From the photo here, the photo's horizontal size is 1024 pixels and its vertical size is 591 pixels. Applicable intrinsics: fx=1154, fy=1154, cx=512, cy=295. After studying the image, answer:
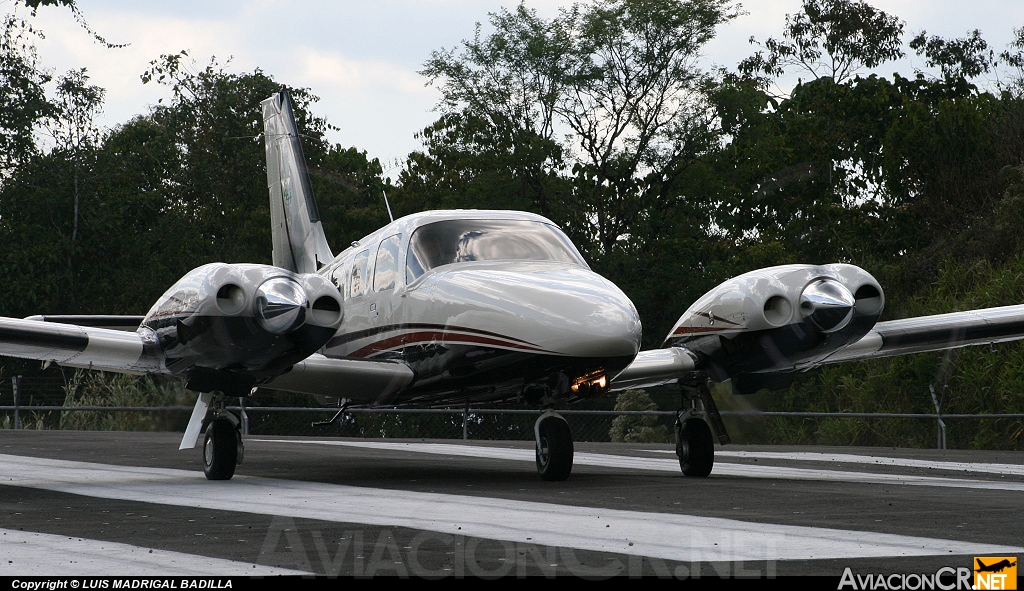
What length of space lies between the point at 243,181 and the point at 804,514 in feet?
136

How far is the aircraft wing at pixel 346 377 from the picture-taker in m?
10.9

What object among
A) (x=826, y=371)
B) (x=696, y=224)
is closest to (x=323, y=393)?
(x=826, y=371)

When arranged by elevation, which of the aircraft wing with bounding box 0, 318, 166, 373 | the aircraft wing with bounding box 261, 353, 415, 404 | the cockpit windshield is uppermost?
the cockpit windshield

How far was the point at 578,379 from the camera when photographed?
9977 millimetres

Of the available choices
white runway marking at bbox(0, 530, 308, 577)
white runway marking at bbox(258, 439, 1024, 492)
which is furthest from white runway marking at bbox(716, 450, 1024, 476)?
white runway marking at bbox(0, 530, 308, 577)

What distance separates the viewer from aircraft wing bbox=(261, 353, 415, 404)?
1095cm

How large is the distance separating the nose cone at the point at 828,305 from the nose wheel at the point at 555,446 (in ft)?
8.53

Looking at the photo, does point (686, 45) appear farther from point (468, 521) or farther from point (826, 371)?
point (468, 521)

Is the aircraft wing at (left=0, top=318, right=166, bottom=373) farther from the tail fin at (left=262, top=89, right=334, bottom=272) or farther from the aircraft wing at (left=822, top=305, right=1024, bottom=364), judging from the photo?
the aircraft wing at (left=822, top=305, right=1024, bottom=364)

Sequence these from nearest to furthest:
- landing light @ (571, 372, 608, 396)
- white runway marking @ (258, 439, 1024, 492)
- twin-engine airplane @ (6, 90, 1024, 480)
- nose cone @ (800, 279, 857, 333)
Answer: twin-engine airplane @ (6, 90, 1024, 480), landing light @ (571, 372, 608, 396), nose cone @ (800, 279, 857, 333), white runway marking @ (258, 439, 1024, 492)

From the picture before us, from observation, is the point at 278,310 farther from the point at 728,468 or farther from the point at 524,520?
the point at 728,468

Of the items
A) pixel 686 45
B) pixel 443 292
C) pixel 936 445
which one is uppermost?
pixel 686 45

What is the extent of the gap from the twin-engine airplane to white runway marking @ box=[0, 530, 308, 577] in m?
3.95

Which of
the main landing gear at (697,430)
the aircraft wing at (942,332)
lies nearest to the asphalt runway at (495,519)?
the main landing gear at (697,430)
